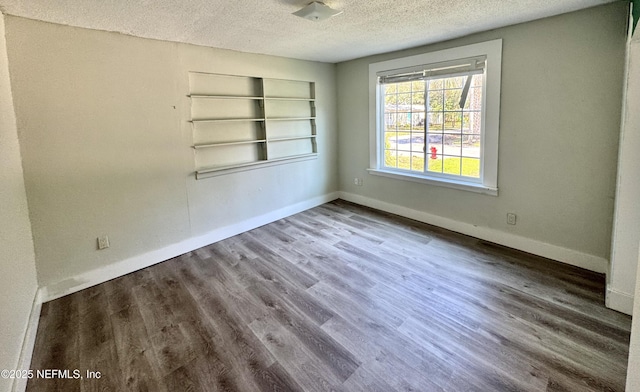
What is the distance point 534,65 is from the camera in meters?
2.92

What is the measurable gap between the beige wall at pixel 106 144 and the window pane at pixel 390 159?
2188mm

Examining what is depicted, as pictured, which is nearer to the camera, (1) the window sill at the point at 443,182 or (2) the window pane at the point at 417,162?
(1) the window sill at the point at 443,182

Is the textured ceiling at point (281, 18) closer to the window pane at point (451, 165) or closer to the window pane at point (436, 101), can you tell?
the window pane at point (436, 101)

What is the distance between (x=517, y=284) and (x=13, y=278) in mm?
3633

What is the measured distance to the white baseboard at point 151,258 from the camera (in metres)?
2.69

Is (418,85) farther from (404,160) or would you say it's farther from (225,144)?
(225,144)

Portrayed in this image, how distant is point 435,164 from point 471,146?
512 millimetres

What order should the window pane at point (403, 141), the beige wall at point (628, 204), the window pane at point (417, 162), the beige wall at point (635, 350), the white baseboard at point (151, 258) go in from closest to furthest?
the beige wall at point (635, 350), the beige wall at point (628, 204), the white baseboard at point (151, 258), the window pane at point (417, 162), the window pane at point (403, 141)

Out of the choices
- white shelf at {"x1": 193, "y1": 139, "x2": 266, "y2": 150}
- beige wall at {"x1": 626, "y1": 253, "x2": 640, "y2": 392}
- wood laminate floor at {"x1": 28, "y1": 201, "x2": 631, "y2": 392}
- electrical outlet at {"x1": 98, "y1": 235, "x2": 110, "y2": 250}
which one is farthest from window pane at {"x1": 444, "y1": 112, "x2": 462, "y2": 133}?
electrical outlet at {"x1": 98, "y1": 235, "x2": 110, "y2": 250}

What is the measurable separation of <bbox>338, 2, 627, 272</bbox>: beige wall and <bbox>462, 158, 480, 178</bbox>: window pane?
9.6 inches

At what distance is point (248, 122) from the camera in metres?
4.00

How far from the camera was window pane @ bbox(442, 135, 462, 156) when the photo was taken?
145 inches

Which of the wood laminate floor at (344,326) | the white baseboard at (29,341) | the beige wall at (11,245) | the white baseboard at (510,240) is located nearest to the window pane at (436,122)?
the white baseboard at (510,240)

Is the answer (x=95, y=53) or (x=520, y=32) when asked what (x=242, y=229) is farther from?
(x=520, y=32)
